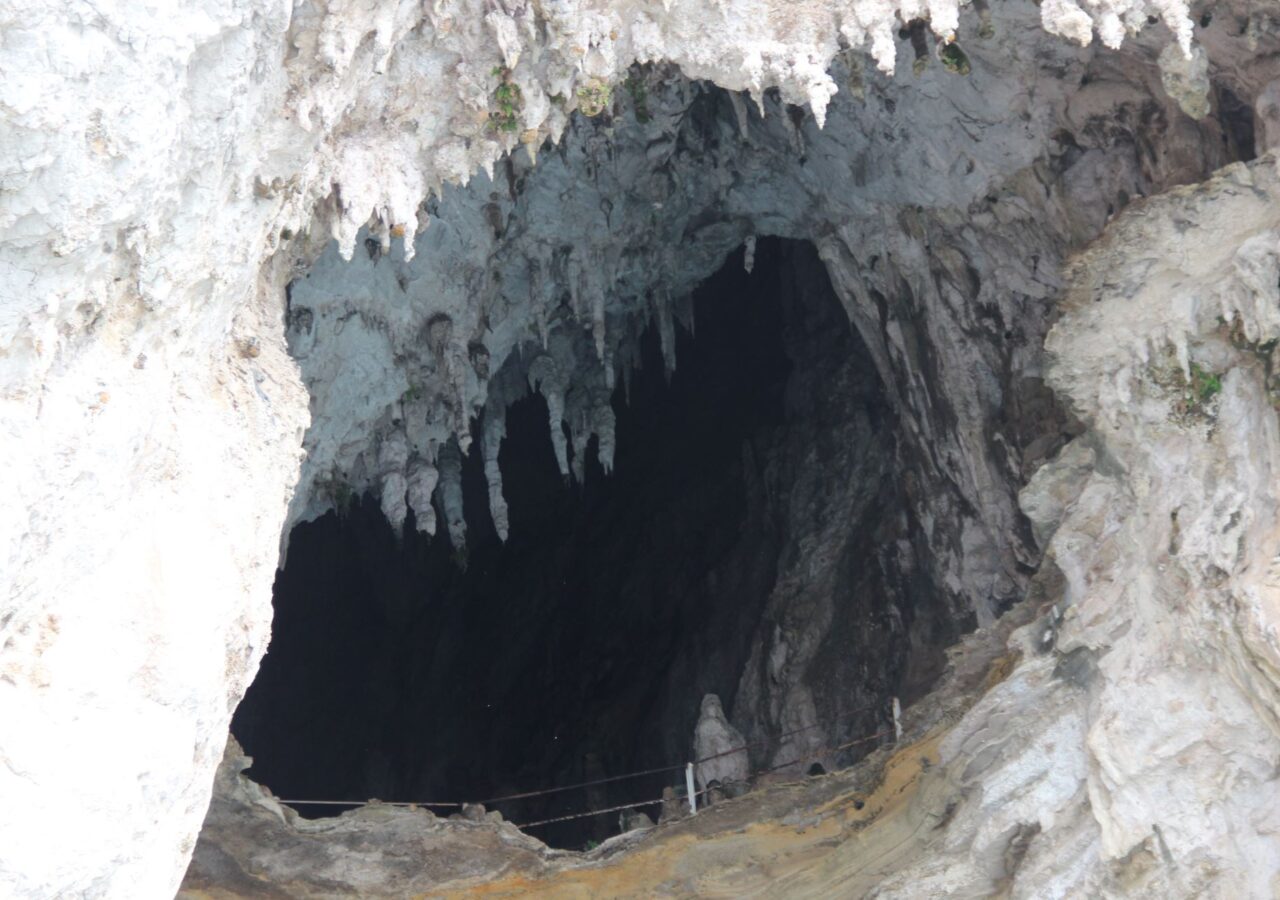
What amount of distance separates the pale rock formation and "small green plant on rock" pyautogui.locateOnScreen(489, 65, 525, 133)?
20.8 feet

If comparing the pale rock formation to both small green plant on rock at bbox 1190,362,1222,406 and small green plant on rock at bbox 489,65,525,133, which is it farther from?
small green plant on rock at bbox 489,65,525,133

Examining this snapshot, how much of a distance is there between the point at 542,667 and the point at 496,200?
271 inches

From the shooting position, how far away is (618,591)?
16953 mm

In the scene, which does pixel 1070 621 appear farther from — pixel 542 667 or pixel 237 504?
pixel 542 667

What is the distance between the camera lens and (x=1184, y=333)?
822cm

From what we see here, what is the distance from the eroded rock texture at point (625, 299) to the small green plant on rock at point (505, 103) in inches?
0.6

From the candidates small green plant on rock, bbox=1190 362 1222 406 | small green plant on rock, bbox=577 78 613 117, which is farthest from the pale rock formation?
small green plant on rock, bbox=577 78 613 117

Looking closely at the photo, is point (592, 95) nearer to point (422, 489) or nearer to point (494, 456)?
point (422, 489)

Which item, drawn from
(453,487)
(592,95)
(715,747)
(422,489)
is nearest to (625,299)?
(453,487)

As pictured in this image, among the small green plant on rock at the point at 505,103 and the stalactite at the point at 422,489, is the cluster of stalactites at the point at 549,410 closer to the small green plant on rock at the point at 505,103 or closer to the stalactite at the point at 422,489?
the stalactite at the point at 422,489

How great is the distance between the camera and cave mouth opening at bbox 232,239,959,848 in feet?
48.8

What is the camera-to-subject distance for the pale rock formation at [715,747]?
12.1 m

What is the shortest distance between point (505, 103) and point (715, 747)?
6.66 meters

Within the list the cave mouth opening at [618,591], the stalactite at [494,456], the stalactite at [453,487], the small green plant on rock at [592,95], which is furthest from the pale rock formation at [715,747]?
the small green plant on rock at [592,95]
